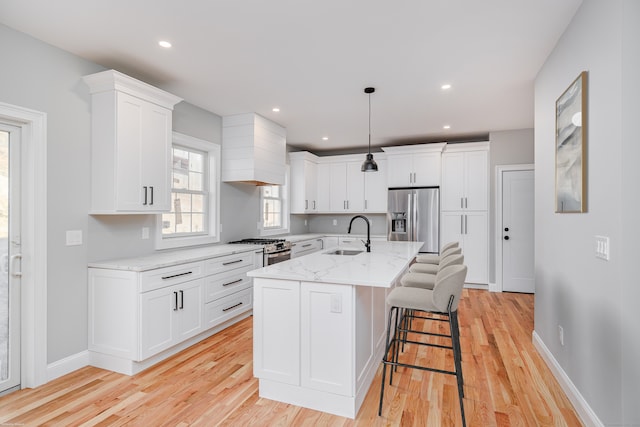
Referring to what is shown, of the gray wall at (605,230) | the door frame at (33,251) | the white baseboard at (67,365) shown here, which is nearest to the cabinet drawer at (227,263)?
the white baseboard at (67,365)

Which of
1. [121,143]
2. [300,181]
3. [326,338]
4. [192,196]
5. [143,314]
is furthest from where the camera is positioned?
[300,181]

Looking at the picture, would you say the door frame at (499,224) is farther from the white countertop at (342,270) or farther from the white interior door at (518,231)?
the white countertop at (342,270)

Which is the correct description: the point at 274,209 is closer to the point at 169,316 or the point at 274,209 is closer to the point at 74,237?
the point at 169,316

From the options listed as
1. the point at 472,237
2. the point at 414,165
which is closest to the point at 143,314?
the point at 414,165

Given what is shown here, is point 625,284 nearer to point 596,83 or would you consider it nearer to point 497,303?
point 596,83

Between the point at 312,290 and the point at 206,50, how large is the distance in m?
2.11

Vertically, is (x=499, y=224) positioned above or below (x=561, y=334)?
above

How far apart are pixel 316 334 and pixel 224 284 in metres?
1.74

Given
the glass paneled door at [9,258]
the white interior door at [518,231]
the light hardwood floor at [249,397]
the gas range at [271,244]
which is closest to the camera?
the light hardwood floor at [249,397]

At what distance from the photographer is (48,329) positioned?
2.59 meters

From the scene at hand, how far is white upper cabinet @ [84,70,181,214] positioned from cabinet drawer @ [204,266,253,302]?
92 cm

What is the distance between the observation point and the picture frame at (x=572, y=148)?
2.03m

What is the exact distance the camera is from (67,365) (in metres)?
2.71

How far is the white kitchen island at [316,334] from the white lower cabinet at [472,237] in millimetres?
3609
